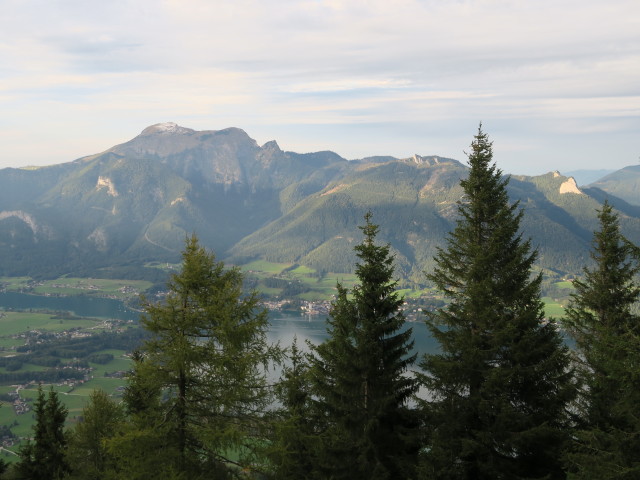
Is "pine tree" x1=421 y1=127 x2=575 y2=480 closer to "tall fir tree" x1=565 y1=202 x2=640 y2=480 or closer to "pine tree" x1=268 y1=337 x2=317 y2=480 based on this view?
"tall fir tree" x1=565 y1=202 x2=640 y2=480

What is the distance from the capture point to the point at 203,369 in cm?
1175

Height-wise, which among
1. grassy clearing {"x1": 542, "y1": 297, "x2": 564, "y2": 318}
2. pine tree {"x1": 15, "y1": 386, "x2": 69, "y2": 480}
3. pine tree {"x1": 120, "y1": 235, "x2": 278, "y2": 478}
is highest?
pine tree {"x1": 120, "y1": 235, "x2": 278, "y2": 478}

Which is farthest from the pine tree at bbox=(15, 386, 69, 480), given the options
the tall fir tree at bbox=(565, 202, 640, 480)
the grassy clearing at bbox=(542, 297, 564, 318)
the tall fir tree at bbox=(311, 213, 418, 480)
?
the grassy clearing at bbox=(542, 297, 564, 318)

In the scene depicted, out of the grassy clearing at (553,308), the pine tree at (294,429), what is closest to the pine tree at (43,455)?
the pine tree at (294,429)

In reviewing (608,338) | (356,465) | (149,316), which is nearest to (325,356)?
(356,465)

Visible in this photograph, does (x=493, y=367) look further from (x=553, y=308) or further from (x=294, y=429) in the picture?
(x=553, y=308)

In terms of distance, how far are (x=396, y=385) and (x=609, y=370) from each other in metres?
5.37

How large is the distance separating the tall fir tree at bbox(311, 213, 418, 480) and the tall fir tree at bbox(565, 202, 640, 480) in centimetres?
444

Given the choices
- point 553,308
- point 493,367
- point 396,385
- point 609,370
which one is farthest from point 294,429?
point 553,308

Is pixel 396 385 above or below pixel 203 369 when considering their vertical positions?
below

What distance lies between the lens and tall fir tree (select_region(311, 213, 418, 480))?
14.4m

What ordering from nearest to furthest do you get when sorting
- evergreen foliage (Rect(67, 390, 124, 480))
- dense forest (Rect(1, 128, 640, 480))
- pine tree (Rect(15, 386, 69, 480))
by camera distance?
dense forest (Rect(1, 128, 640, 480)) < evergreen foliage (Rect(67, 390, 124, 480)) < pine tree (Rect(15, 386, 69, 480))

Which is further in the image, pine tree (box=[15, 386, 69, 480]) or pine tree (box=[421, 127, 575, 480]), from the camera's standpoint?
pine tree (box=[15, 386, 69, 480])

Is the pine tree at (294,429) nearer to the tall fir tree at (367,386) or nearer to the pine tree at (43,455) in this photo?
the tall fir tree at (367,386)
